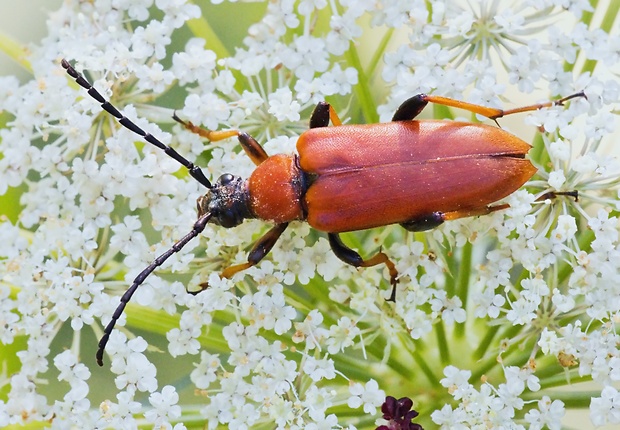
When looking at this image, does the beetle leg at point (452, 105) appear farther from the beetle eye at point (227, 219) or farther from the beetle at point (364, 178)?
the beetle eye at point (227, 219)

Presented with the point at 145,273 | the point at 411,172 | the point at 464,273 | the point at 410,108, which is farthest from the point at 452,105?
the point at 145,273

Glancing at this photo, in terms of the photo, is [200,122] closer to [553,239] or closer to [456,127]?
[456,127]

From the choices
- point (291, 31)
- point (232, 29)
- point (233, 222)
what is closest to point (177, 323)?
point (233, 222)

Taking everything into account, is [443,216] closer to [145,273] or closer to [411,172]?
[411,172]

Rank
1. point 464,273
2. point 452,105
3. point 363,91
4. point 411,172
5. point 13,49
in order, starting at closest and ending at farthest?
1. point 411,172
2. point 452,105
3. point 464,273
4. point 363,91
5. point 13,49

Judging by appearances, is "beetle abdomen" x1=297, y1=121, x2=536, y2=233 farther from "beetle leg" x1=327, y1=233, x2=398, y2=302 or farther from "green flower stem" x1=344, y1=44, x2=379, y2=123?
"green flower stem" x1=344, y1=44, x2=379, y2=123

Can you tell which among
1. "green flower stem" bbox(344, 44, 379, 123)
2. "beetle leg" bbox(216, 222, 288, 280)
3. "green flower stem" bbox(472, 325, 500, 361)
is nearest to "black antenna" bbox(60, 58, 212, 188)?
"beetle leg" bbox(216, 222, 288, 280)

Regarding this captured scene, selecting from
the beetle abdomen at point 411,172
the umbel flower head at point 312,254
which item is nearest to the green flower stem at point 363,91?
the umbel flower head at point 312,254
